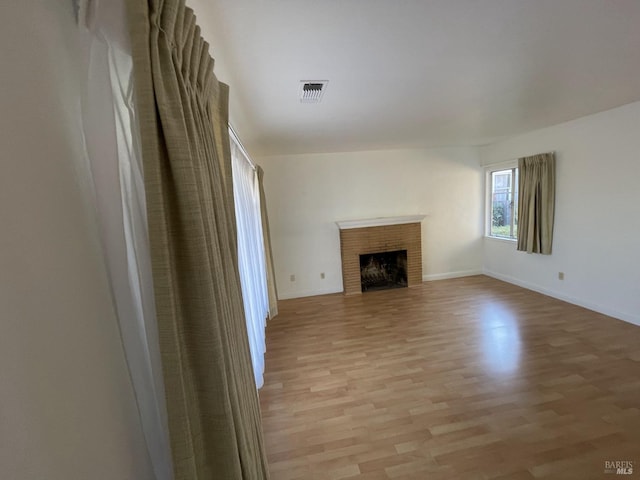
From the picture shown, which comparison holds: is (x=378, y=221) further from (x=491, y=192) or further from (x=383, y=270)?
(x=491, y=192)

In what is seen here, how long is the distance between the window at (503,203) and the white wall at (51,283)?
215 inches

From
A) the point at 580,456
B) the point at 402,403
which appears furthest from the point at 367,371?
the point at 580,456

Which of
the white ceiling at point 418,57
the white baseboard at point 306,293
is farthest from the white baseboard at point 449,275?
the white ceiling at point 418,57

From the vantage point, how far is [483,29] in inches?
53.6

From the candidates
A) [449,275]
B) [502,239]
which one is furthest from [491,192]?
[449,275]

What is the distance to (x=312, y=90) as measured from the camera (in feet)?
6.40

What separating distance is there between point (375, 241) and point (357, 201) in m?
0.79

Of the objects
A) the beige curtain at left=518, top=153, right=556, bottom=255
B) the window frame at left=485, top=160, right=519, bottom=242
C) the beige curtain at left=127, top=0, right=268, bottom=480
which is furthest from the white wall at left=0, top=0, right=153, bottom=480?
the window frame at left=485, top=160, right=519, bottom=242

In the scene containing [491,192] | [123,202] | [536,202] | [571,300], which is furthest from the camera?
[491,192]

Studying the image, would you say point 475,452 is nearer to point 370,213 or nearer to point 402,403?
point 402,403

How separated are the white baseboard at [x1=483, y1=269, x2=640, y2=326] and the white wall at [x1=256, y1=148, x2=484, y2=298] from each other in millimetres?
850

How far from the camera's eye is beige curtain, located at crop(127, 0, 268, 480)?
0.60 metres

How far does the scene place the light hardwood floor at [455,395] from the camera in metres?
1.55

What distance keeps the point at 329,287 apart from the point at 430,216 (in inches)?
92.1
